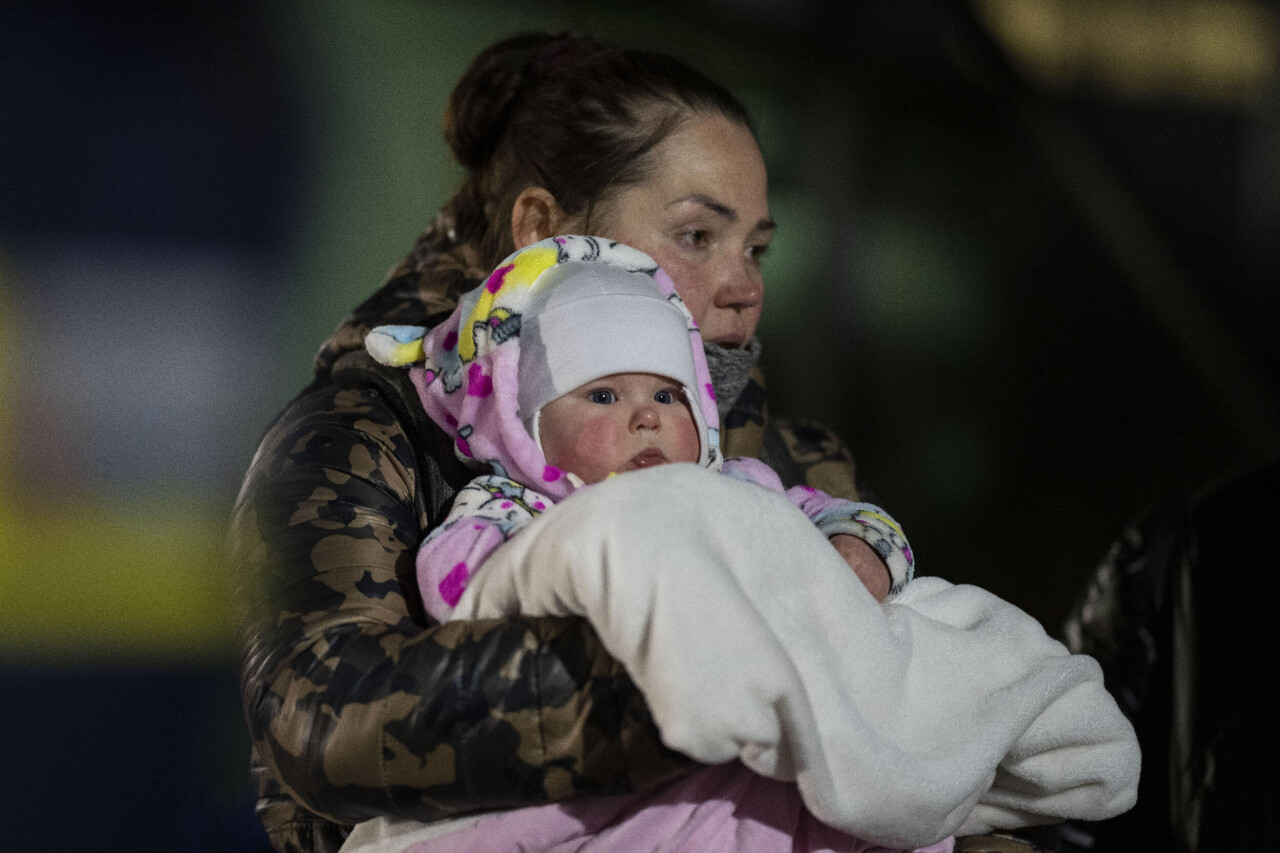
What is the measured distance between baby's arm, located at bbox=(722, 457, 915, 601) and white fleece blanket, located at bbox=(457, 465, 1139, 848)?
0.12 ft

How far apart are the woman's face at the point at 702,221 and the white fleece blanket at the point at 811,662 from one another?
0.42 meters

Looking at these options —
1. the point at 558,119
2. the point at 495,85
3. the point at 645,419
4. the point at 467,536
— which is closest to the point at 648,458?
the point at 645,419

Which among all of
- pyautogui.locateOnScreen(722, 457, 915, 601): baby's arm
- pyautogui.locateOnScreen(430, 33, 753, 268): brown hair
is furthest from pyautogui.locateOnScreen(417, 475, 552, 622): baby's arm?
pyautogui.locateOnScreen(430, 33, 753, 268): brown hair

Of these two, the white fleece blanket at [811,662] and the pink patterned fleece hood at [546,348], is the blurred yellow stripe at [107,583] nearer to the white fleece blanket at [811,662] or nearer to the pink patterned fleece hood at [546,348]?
the pink patterned fleece hood at [546,348]

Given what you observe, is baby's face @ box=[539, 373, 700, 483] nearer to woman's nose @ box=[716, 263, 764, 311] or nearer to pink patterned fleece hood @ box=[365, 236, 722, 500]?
pink patterned fleece hood @ box=[365, 236, 722, 500]

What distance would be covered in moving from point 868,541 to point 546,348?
31 cm

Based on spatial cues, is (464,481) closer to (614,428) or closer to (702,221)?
(614,428)

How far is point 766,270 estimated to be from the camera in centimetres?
338

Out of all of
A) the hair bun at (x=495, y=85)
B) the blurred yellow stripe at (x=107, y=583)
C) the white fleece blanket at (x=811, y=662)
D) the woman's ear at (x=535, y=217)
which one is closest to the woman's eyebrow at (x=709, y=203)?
the woman's ear at (x=535, y=217)

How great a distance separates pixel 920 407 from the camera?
3.61m

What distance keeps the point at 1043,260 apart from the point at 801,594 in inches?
116

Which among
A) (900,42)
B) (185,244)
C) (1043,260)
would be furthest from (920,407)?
(185,244)

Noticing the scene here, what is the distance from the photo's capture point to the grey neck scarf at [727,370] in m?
1.28

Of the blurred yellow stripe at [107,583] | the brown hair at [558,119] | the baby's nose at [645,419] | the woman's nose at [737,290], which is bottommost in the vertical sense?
the blurred yellow stripe at [107,583]
